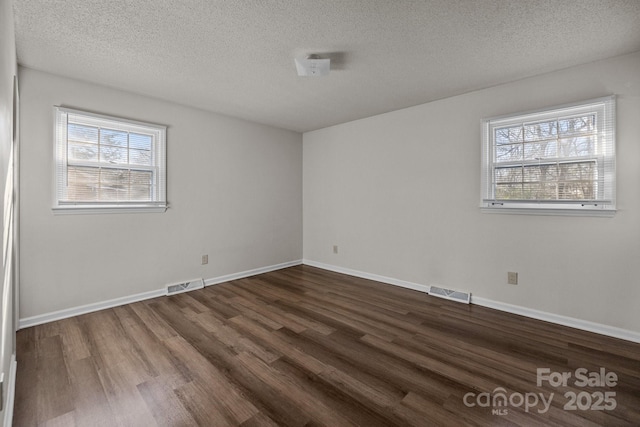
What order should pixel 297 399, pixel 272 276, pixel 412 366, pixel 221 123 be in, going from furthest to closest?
pixel 272 276
pixel 221 123
pixel 412 366
pixel 297 399

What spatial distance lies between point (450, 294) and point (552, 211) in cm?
140

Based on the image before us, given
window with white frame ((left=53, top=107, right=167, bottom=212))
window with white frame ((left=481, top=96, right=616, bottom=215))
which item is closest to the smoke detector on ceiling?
window with white frame ((left=481, top=96, right=616, bottom=215))

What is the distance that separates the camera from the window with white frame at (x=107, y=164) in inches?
114

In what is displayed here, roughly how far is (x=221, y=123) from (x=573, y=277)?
4579 mm

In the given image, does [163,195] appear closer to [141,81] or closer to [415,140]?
[141,81]

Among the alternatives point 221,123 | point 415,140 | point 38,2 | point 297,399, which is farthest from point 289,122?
point 297,399

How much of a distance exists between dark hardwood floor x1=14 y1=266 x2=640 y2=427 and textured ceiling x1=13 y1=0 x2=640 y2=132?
2483 mm

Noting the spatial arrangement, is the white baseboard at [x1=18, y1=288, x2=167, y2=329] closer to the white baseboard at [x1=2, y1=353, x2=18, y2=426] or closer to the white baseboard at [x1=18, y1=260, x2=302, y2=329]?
the white baseboard at [x1=18, y1=260, x2=302, y2=329]

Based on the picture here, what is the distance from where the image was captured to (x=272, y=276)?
4.48 metres

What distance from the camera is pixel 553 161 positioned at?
2807 mm

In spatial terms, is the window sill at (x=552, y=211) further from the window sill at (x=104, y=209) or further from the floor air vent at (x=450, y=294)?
the window sill at (x=104, y=209)

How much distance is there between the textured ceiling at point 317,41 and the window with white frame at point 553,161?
487 millimetres

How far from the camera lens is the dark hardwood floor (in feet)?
5.34

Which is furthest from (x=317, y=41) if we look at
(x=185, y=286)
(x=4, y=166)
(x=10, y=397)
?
(x=185, y=286)
